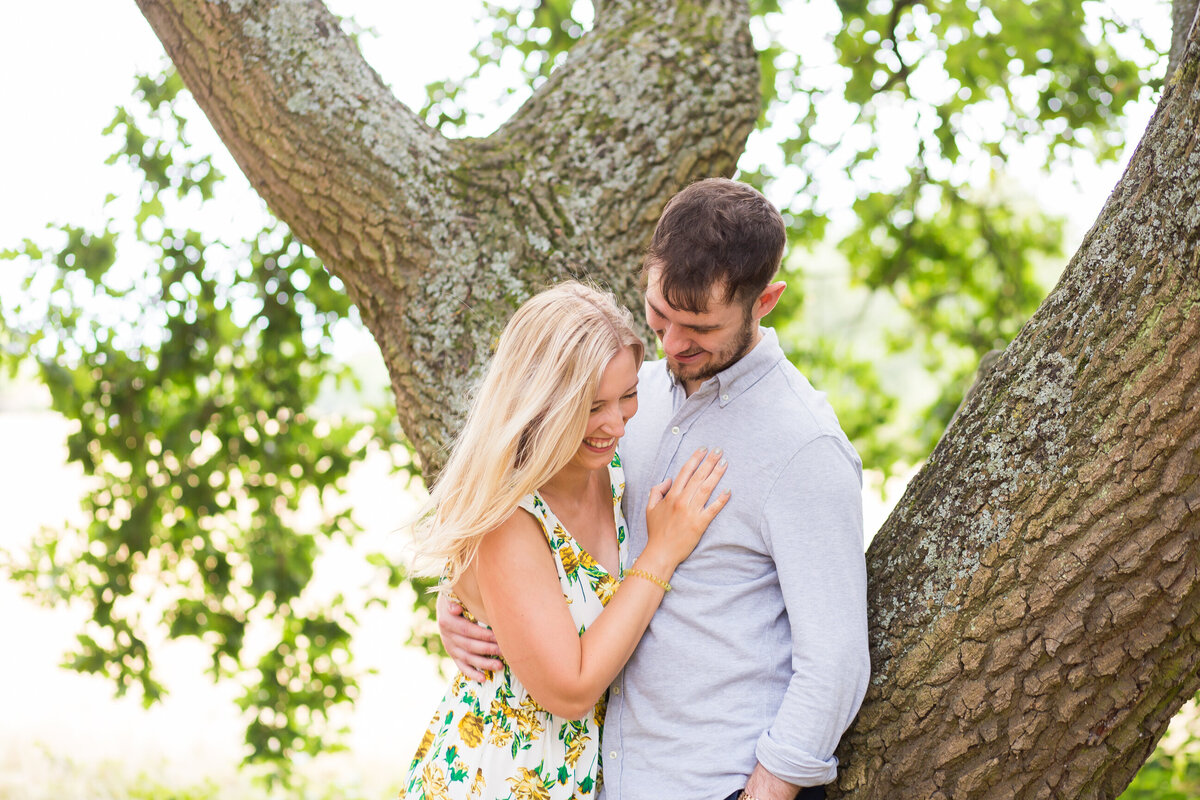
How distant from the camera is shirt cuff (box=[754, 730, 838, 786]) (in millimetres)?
1821

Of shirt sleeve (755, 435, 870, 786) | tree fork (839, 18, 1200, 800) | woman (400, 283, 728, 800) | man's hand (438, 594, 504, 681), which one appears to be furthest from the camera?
man's hand (438, 594, 504, 681)

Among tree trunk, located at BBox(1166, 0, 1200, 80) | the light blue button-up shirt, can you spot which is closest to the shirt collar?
the light blue button-up shirt

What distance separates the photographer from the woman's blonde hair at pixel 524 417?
1.96 meters

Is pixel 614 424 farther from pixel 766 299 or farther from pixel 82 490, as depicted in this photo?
pixel 82 490

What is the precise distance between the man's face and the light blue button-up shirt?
0.04 meters

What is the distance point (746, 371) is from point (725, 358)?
0.06m

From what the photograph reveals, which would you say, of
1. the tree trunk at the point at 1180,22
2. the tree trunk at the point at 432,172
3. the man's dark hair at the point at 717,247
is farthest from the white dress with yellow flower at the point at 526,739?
the tree trunk at the point at 1180,22

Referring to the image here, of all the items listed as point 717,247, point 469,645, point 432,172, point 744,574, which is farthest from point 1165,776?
point 432,172

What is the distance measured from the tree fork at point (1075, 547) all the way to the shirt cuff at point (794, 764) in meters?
0.11

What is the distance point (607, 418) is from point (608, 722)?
674 mm

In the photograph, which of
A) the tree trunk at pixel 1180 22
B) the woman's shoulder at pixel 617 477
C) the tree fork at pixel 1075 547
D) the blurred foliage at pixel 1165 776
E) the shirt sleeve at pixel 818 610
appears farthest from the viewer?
the blurred foliage at pixel 1165 776

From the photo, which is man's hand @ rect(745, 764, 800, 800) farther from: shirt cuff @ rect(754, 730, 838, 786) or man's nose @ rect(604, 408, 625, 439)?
man's nose @ rect(604, 408, 625, 439)

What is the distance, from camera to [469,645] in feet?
7.24

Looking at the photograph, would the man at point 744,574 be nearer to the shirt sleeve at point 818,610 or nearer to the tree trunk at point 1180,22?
the shirt sleeve at point 818,610
